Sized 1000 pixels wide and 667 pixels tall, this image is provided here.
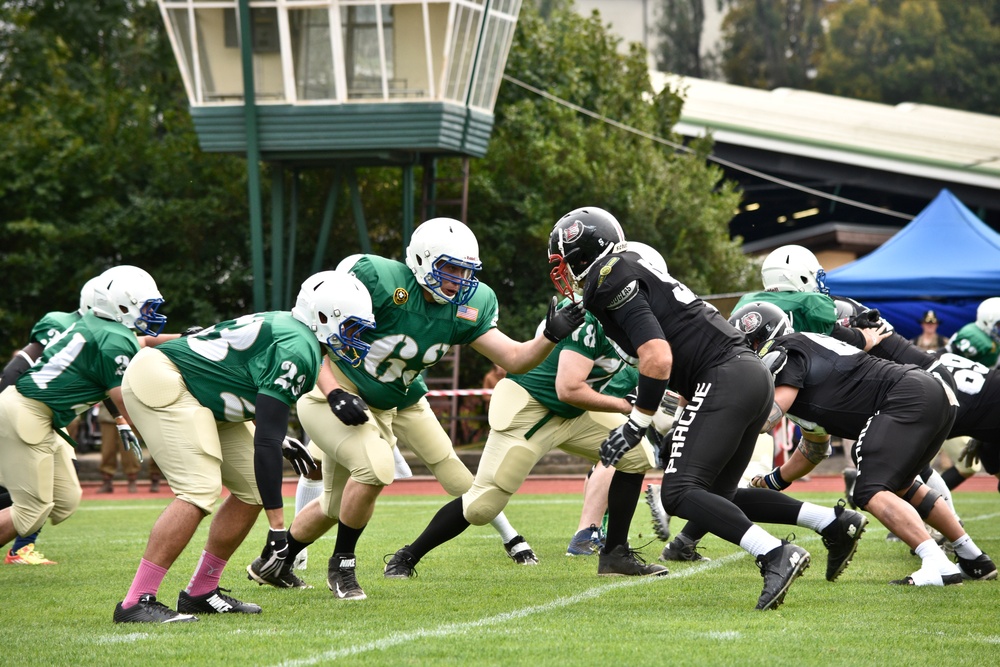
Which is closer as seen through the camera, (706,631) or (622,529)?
(706,631)

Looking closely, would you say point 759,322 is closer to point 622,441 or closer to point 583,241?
point 583,241

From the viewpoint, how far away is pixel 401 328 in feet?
21.3

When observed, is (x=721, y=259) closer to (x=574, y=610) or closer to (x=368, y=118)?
(x=368, y=118)

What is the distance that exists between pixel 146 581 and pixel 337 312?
146 centimetres

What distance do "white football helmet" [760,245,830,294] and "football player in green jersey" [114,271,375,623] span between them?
314 cm

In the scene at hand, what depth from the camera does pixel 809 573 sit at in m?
7.03

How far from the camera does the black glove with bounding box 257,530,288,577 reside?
5994mm

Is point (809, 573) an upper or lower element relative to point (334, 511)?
lower

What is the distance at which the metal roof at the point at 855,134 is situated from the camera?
27.3 metres

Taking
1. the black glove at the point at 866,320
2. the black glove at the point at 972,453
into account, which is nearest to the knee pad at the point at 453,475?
the black glove at the point at 866,320

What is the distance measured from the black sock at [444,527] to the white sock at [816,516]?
1.83 meters

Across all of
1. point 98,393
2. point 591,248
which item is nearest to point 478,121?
point 98,393

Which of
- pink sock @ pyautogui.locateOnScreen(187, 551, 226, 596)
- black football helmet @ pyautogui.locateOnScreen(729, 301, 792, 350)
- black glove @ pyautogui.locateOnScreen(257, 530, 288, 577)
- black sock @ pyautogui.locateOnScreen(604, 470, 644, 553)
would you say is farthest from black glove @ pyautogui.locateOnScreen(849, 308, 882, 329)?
pink sock @ pyautogui.locateOnScreen(187, 551, 226, 596)

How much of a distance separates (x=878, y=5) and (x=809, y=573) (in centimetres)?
4942
